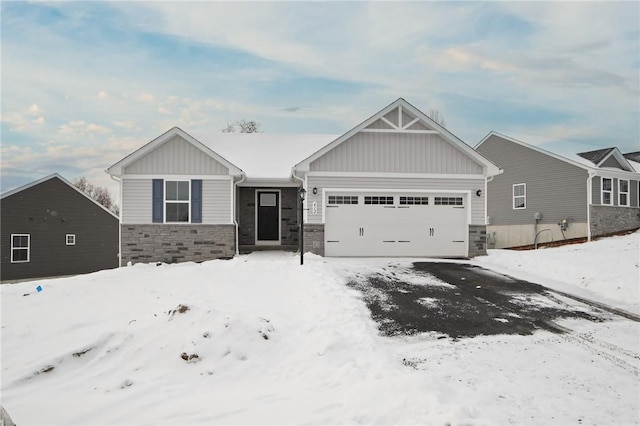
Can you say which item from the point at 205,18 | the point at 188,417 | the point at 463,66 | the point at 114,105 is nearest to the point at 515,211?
the point at 463,66

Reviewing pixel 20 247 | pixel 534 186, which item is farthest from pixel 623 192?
pixel 20 247

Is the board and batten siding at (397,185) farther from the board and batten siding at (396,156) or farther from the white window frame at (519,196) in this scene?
the white window frame at (519,196)

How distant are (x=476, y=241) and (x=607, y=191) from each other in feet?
31.9

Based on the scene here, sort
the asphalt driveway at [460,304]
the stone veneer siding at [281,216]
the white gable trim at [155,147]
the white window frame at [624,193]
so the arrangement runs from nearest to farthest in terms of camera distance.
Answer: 1. the asphalt driveway at [460,304]
2. the white gable trim at [155,147]
3. the stone veneer siding at [281,216]
4. the white window frame at [624,193]

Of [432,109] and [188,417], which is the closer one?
[188,417]

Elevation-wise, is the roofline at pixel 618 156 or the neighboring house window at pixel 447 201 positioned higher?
the roofline at pixel 618 156

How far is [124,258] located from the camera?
15086 millimetres

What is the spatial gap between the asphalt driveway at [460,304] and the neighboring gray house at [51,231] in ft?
63.8

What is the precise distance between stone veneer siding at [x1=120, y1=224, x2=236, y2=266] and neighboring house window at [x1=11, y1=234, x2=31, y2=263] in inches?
434

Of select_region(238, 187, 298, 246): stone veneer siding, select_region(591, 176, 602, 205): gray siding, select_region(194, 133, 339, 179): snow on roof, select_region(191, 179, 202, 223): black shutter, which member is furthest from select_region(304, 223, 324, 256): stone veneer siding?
select_region(591, 176, 602, 205): gray siding

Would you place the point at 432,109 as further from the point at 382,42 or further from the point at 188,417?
the point at 188,417

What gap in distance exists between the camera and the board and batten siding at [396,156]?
50.4ft

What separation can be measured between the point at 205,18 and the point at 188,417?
460 inches

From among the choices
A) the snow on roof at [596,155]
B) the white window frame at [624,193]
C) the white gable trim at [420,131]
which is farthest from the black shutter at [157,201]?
the white window frame at [624,193]
